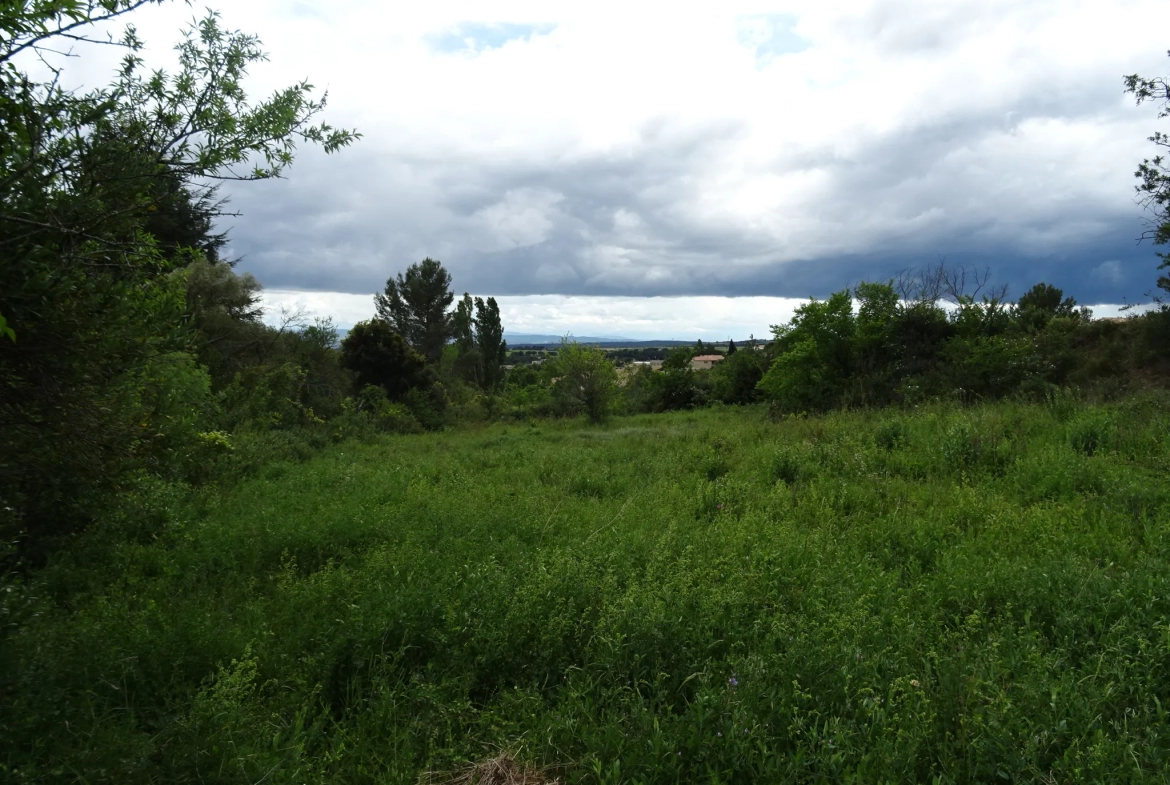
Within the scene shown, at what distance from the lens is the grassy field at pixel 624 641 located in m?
2.99

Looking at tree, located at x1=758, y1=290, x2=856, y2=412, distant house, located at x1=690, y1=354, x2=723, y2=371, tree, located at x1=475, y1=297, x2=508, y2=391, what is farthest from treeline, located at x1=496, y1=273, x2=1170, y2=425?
tree, located at x1=475, y1=297, x2=508, y2=391

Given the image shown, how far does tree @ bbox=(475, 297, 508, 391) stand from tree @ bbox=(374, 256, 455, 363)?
2.74 metres

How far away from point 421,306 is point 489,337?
→ 5.27 meters

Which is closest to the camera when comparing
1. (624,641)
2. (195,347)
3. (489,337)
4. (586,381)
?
(624,641)

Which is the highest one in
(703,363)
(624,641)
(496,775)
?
(703,363)

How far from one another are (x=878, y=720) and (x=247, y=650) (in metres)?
3.42

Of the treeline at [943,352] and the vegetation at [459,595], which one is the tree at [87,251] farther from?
the treeline at [943,352]

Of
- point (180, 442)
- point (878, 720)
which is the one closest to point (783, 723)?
point (878, 720)

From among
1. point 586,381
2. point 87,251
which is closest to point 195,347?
point 87,251

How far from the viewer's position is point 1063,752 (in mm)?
2922

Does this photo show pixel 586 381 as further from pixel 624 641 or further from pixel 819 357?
pixel 624 641

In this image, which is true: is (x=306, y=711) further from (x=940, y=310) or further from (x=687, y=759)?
(x=940, y=310)

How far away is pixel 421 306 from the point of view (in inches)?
1763

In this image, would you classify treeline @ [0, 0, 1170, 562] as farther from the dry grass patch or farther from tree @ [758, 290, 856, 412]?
the dry grass patch
